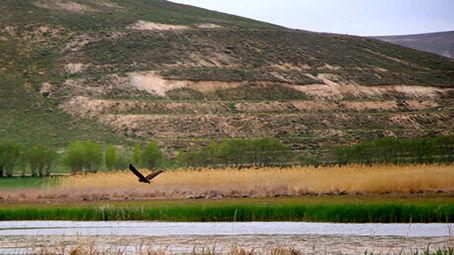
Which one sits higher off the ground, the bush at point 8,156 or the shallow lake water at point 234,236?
Result: the shallow lake water at point 234,236

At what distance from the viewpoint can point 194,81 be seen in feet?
329

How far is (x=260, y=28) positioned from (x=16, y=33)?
34.3 m

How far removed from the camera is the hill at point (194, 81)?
286 feet

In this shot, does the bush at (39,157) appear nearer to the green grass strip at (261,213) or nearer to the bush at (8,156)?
the bush at (8,156)

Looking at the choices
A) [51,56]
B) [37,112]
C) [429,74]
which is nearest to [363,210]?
[37,112]

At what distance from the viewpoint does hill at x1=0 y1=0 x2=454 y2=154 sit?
87.2m

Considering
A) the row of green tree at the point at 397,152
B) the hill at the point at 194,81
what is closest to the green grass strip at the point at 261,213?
the row of green tree at the point at 397,152

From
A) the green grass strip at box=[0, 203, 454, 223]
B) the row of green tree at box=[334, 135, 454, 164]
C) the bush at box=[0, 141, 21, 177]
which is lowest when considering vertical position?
the bush at box=[0, 141, 21, 177]

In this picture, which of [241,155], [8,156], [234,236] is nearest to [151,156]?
[241,155]

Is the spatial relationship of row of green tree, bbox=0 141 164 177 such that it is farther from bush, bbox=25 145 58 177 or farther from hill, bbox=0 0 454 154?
hill, bbox=0 0 454 154

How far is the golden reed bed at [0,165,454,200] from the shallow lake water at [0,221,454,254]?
10.3 meters

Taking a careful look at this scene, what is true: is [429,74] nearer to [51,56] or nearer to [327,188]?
[51,56]

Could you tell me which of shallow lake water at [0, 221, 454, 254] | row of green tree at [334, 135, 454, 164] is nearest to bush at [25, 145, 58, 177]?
row of green tree at [334, 135, 454, 164]

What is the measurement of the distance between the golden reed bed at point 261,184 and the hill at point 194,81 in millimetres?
35128
